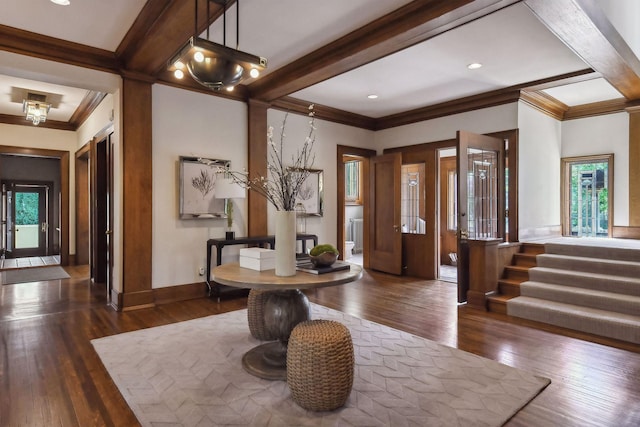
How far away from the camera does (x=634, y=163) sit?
18.7ft

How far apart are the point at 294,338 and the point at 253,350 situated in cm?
89

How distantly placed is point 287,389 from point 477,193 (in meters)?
3.90

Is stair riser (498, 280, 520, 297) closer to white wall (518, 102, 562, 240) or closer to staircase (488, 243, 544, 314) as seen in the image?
staircase (488, 243, 544, 314)

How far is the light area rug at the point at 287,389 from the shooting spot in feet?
7.02

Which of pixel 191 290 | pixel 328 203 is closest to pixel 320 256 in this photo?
pixel 191 290

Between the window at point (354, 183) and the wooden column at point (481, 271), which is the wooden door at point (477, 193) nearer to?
the wooden column at point (481, 271)

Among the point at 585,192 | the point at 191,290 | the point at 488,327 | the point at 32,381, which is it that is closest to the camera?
the point at 32,381

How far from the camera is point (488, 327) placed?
3.80 meters

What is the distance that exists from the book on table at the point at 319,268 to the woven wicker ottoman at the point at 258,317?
0.64 metres

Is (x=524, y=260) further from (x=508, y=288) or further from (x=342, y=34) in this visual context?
(x=342, y=34)

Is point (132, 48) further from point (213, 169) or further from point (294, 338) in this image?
point (294, 338)

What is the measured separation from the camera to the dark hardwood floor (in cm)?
222

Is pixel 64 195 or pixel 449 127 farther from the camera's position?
pixel 64 195

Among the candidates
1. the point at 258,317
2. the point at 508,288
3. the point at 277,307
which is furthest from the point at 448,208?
the point at 277,307
